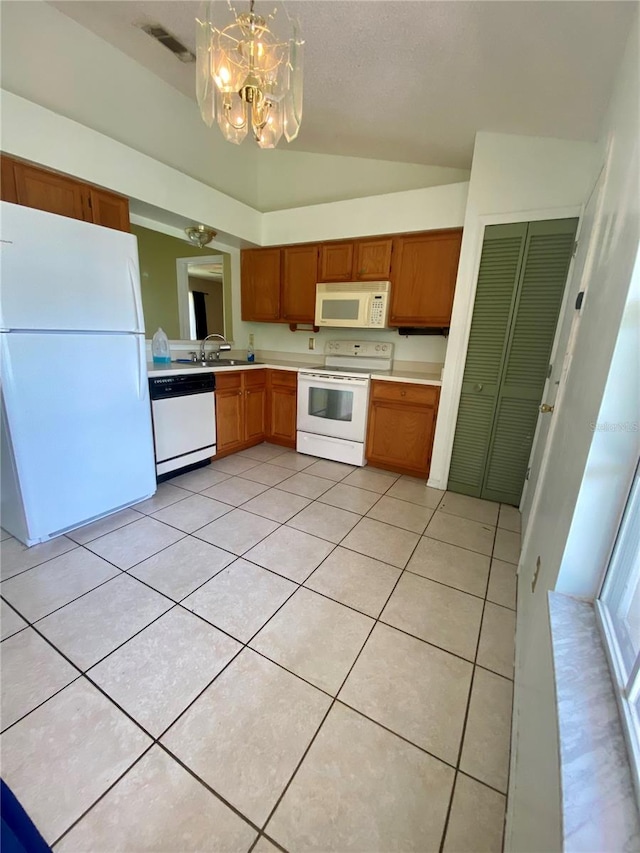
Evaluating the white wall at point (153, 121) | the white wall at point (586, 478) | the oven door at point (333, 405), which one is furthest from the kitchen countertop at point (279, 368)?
the white wall at point (586, 478)

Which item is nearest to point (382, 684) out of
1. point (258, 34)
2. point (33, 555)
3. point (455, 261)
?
point (33, 555)

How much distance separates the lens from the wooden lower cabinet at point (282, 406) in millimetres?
3553

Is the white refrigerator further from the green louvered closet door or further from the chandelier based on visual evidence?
the green louvered closet door

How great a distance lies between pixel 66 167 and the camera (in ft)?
6.86

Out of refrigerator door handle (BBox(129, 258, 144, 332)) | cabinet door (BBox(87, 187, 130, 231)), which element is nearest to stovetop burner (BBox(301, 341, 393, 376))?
refrigerator door handle (BBox(129, 258, 144, 332))

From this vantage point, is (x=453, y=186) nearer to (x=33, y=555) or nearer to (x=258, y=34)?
(x=258, y=34)

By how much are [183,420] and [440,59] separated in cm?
272

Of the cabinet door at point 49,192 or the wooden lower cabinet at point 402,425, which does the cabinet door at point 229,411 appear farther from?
the cabinet door at point 49,192

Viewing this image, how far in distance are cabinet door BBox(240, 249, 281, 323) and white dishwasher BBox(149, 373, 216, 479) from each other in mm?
1193

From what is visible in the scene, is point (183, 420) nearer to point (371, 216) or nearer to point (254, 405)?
point (254, 405)

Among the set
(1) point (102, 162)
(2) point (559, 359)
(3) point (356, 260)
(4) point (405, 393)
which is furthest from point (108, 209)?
(2) point (559, 359)

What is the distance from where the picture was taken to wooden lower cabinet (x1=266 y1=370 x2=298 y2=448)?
3.55 m

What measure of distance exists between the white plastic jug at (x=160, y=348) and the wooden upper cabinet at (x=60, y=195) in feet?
2.94

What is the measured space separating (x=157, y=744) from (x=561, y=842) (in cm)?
109
